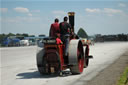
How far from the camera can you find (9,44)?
74.6 meters

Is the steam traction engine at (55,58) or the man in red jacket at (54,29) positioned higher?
the man in red jacket at (54,29)

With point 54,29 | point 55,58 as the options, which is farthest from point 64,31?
point 55,58

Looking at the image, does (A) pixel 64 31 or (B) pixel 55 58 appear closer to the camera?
(B) pixel 55 58

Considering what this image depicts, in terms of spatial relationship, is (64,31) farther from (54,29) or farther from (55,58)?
(55,58)

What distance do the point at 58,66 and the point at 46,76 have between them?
0.77m

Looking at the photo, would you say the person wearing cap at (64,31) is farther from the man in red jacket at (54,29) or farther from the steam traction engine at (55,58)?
the steam traction engine at (55,58)

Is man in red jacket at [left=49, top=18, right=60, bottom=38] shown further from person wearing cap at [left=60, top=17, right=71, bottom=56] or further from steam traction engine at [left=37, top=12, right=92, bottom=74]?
steam traction engine at [left=37, top=12, right=92, bottom=74]

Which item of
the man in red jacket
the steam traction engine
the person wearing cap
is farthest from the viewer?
the man in red jacket

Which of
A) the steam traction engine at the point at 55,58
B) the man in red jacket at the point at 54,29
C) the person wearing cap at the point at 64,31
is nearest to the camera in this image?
the steam traction engine at the point at 55,58

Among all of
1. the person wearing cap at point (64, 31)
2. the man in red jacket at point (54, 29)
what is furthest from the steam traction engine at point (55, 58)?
the man in red jacket at point (54, 29)

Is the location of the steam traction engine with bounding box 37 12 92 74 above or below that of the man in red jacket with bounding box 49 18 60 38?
below

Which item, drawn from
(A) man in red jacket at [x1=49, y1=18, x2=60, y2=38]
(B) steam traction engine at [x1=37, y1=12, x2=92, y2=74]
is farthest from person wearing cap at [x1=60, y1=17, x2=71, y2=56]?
(B) steam traction engine at [x1=37, y1=12, x2=92, y2=74]

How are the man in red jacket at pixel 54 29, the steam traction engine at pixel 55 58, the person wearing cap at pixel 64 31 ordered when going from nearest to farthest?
the steam traction engine at pixel 55 58, the person wearing cap at pixel 64 31, the man in red jacket at pixel 54 29

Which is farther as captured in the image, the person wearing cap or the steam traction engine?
the person wearing cap
